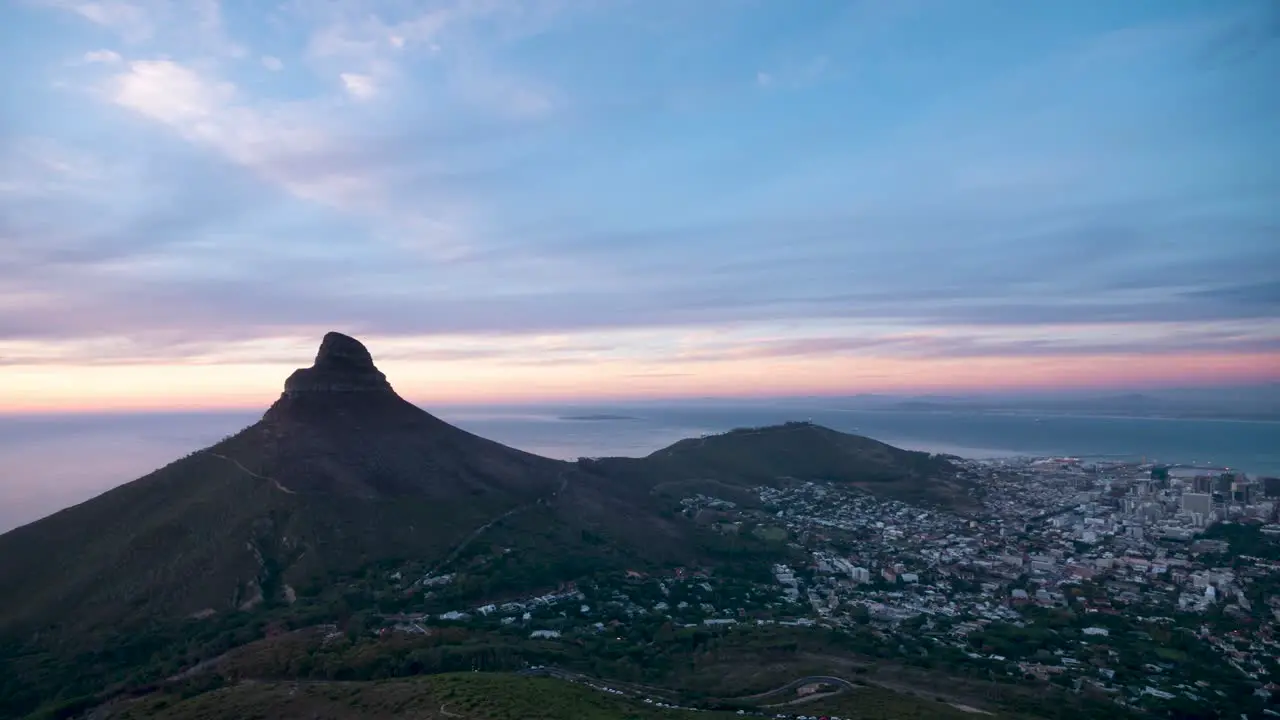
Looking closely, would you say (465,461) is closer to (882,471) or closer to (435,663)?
(435,663)

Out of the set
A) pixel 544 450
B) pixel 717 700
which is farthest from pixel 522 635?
pixel 544 450

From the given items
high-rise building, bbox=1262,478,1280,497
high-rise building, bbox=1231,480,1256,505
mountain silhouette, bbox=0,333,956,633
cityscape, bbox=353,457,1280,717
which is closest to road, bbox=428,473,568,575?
mountain silhouette, bbox=0,333,956,633

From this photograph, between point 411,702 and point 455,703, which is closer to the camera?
point 455,703

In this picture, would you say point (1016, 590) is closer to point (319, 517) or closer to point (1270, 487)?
point (1270, 487)

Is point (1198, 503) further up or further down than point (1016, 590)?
further up

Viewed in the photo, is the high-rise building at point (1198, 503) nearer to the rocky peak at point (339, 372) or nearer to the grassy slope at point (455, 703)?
the grassy slope at point (455, 703)

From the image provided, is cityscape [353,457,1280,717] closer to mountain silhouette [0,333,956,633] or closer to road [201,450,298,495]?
mountain silhouette [0,333,956,633]

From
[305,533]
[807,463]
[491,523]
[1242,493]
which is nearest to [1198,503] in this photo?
[1242,493]
